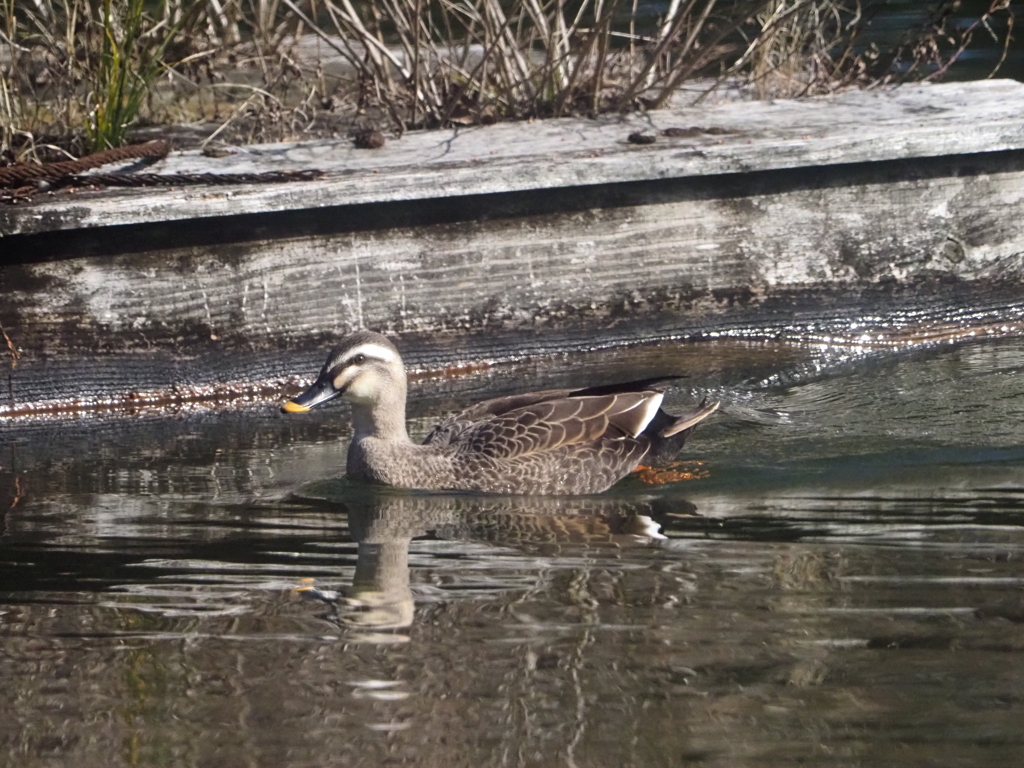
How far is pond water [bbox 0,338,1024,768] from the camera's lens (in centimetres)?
325

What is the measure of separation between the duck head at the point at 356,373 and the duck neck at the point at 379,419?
0.02 meters

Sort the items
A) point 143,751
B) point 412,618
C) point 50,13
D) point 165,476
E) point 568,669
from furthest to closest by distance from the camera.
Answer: point 50,13 < point 165,476 < point 412,618 < point 568,669 < point 143,751

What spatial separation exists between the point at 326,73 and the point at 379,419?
290 cm

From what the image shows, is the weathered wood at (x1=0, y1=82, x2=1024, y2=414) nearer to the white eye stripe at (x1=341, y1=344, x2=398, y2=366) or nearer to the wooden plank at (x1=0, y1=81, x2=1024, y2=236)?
the wooden plank at (x1=0, y1=81, x2=1024, y2=236)

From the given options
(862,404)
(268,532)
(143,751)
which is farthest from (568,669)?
(862,404)

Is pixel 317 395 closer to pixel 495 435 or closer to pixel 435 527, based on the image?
pixel 495 435

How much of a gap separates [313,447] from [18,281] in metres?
1.37

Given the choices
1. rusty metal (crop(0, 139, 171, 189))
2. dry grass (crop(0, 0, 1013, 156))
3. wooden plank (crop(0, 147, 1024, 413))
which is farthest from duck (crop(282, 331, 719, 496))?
dry grass (crop(0, 0, 1013, 156))

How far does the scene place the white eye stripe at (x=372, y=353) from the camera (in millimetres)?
5922

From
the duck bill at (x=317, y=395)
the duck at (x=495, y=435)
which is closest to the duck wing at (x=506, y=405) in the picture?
the duck at (x=495, y=435)

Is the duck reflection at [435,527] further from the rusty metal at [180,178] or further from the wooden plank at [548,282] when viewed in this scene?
the rusty metal at [180,178]

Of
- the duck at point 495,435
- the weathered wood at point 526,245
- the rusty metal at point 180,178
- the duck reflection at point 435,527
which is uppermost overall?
the rusty metal at point 180,178

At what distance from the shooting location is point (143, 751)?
323cm

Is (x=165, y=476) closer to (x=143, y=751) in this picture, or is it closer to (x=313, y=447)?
(x=313, y=447)
